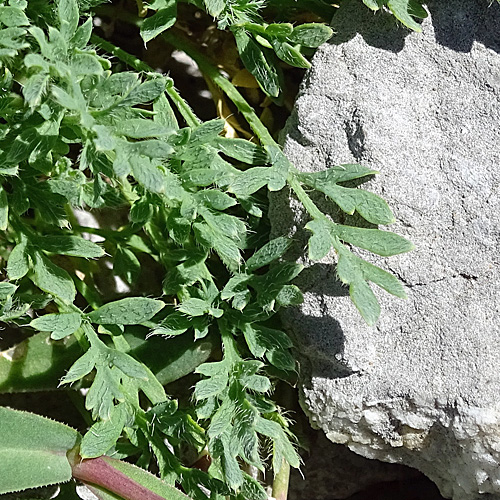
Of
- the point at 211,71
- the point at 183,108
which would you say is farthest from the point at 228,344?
the point at 211,71

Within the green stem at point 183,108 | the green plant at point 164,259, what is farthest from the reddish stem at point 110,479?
the green stem at point 183,108

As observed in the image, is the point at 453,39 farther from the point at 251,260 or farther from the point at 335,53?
the point at 251,260

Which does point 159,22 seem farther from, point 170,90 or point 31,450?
point 31,450

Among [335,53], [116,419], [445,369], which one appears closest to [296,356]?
[445,369]

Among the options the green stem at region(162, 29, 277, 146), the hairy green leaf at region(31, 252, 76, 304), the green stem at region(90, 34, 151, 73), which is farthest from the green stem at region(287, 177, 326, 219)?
the hairy green leaf at region(31, 252, 76, 304)

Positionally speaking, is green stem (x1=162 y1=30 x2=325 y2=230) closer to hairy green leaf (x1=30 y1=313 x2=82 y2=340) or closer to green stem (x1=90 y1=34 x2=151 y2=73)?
green stem (x1=90 y1=34 x2=151 y2=73)

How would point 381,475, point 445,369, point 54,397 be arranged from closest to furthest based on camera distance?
point 445,369 → point 54,397 → point 381,475

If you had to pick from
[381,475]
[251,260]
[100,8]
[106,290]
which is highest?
[100,8]
